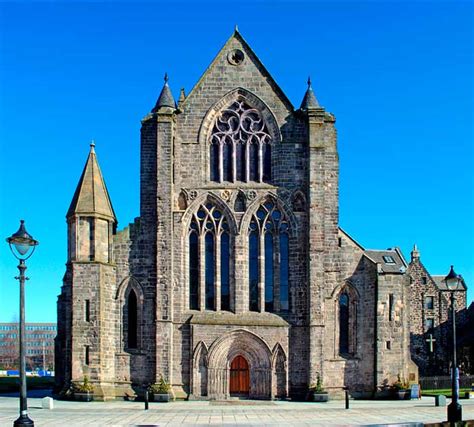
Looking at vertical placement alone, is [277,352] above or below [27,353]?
above

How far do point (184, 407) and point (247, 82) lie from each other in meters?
18.9

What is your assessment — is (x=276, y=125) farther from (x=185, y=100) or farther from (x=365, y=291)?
(x=365, y=291)

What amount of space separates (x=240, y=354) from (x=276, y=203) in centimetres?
882

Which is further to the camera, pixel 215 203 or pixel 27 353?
pixel 27 353

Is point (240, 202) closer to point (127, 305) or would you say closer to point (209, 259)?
point (209, 259)

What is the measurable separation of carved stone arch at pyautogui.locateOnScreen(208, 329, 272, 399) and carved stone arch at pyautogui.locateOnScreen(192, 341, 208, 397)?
0.90 feet

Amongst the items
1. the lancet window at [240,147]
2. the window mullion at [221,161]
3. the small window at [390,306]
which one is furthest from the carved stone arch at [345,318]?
the window mullion at [221,161]

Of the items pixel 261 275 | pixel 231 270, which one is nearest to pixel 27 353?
pixel 231 270

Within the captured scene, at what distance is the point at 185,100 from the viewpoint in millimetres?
42875

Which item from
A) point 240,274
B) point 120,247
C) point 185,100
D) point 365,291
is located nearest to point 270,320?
point 240,274

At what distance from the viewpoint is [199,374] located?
4053 centimetres

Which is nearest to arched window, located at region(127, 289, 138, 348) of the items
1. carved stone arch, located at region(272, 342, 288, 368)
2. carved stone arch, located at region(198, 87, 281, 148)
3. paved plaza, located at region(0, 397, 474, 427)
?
paved plaza, located at region(0, 397, 474, 427)

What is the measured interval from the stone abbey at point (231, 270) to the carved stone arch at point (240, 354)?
8 cm

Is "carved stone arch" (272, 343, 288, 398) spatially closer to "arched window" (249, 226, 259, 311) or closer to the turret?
"arched window" (249, 226, 259, 311)
